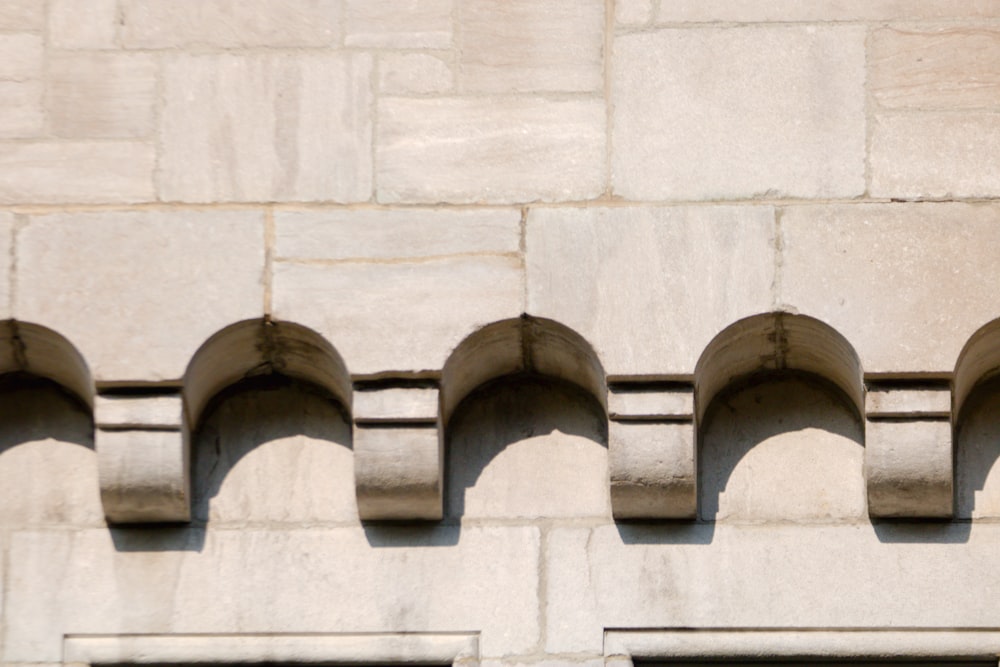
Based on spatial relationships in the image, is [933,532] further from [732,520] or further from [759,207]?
[759,207]

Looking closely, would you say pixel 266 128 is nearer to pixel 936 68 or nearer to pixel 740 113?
pixel 740 113

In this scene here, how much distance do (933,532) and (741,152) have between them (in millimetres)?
1082

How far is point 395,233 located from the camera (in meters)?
5.90

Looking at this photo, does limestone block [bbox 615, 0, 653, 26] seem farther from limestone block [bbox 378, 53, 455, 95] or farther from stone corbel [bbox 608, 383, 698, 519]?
stone corbel [bbox 608, 383, 698, 519]

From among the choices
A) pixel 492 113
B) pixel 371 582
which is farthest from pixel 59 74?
pixel 371 582

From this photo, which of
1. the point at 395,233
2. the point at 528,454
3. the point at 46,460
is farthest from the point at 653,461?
the point at 46,460

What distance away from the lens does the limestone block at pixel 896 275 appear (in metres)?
5.72

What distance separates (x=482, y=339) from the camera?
230 inches

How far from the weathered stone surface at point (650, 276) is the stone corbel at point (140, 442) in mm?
961

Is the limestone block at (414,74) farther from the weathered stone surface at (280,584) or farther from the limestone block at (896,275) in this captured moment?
the weathered stone surface at (280,584)

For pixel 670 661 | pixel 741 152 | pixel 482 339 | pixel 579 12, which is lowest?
pixel 670 661

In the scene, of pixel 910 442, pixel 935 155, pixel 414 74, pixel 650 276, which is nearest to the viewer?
pixel 910 442

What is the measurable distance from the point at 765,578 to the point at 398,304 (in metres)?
1.15

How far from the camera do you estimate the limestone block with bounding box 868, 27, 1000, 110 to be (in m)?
5.98
